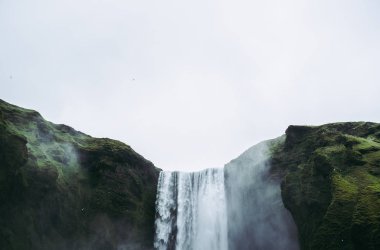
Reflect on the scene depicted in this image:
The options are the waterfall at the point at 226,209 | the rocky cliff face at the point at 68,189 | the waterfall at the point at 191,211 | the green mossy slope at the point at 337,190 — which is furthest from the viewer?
the waterfall at the point at 191,211

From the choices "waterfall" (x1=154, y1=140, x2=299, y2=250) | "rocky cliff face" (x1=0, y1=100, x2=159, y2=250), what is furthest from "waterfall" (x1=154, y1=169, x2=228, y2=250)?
"rocky cliff face" (x1=0, y1=100, x2=159, y2=250)

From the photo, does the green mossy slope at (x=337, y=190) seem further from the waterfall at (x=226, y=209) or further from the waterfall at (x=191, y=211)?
the waterfall at (x=191, y=211)

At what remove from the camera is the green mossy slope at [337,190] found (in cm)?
1958

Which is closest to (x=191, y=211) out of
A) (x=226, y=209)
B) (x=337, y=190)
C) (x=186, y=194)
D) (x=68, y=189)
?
(x=186, y=194)

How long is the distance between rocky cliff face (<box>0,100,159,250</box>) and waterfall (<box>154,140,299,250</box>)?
2457mm

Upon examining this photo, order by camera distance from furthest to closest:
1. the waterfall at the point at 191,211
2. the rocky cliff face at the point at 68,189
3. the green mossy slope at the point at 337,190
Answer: the waterfall at the point at 191,211, the rocky cliff face at the point at 68,189, the green mossy slope at the point at 337,190

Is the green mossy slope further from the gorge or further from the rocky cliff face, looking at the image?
the rocky cliff face

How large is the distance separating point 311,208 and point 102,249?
23202 millimetres

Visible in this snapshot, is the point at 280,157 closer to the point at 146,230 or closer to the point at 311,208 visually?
the point at 311,208

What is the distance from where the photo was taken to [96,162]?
4091cm

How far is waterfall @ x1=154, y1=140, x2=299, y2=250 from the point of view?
38.8m

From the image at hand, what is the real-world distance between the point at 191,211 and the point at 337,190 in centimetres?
2689

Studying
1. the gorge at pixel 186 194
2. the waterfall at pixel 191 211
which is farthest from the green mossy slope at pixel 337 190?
the waterfall at pixel 191 211

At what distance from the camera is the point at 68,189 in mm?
35250
